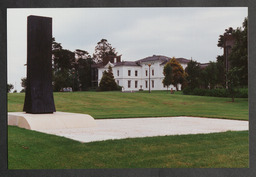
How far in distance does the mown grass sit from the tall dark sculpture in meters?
1.53

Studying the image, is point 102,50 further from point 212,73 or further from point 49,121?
point 49,121

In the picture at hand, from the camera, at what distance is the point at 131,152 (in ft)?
15.4

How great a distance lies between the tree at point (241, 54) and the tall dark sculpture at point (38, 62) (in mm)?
9815

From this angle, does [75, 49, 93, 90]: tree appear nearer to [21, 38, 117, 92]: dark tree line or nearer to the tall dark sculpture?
[21, 38, 117, 92]: dark tree line

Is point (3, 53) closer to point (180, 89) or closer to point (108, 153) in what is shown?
point (108, 153)

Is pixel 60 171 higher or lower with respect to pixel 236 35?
lower

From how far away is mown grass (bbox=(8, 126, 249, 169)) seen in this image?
165 inches

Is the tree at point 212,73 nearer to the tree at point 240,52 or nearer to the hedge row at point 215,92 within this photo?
the tree at point 240,52

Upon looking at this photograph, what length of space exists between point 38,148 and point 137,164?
1661 mm

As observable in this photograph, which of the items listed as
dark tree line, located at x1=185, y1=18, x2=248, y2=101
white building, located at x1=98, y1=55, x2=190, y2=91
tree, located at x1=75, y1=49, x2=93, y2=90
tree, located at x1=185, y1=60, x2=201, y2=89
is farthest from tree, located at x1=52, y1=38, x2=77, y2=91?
tree, located at x1=185, y1=60, x2=201, y2=89

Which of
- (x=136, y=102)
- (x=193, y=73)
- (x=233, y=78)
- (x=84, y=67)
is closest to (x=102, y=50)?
(x=84, y=67)

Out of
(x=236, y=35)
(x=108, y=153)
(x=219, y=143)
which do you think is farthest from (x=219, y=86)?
(x=108, y=153)

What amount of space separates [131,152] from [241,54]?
11901 millimetres

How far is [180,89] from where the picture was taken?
20.2 metres
